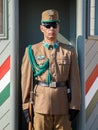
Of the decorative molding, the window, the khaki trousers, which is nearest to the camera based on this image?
the khaki trousers

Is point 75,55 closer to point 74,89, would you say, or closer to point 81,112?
point 74,89

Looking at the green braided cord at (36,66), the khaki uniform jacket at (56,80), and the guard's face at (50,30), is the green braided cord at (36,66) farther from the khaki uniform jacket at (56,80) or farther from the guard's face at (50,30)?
the guard's face at (50,30)

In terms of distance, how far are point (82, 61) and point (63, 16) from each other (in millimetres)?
719

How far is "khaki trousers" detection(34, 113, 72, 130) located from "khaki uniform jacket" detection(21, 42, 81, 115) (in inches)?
2.0

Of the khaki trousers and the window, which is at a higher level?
the window

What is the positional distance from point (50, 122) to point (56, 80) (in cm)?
41

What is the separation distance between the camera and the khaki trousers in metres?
3.81

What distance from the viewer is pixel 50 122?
384 centimetres

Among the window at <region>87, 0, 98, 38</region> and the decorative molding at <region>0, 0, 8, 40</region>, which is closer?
the decorative molding at <region>0, 0, 8, 40</region>

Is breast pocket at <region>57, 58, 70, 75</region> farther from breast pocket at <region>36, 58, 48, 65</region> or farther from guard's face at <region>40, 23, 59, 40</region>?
guard's face at <region>40, 23, 59, 40</region>

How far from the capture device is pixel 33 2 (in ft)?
14.4

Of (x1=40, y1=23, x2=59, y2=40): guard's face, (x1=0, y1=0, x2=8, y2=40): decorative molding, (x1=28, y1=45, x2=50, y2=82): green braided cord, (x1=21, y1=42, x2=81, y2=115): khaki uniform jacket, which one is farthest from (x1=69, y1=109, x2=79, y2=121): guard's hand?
(x1=0, y1=0, x2=8, y2=40): decorative molding

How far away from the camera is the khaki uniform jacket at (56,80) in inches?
151

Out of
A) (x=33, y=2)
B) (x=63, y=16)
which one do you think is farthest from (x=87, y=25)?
(x=33, y=2)
